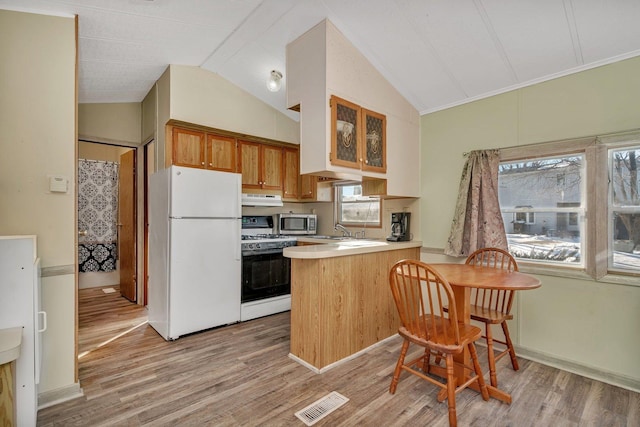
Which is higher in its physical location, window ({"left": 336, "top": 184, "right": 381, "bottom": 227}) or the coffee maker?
window ({"left": 336, "top": 184, "right": 381, "bottom": 227})

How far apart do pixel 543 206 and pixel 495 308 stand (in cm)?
96

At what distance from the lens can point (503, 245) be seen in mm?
2807

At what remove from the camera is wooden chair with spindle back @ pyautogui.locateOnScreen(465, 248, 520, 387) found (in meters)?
2.24

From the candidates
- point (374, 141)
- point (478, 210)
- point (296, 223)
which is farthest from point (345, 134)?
point (296, 223)

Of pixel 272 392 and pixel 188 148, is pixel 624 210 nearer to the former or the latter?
pixel 272 392

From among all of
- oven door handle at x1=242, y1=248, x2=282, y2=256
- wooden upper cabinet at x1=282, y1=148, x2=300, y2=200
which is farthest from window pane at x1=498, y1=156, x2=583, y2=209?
wooden upper cabinet at x1=282, y1=148, x2=300, y2=200

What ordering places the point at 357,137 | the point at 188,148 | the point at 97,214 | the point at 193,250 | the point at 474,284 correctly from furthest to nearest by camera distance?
the point at 97,214 < the point at 188,148 < the point at 193,250 < the point at 357,137 < the point at 474,284

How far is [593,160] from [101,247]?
610 cm

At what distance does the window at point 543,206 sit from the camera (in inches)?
100

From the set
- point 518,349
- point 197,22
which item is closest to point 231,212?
point 197,22

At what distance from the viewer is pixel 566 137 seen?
8.23 ft

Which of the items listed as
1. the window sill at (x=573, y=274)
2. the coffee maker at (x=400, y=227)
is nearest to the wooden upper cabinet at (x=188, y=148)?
the coffee maker at (x=400, y=227)

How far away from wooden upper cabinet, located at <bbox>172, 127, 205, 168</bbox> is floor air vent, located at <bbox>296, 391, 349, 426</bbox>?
2715 millimetres

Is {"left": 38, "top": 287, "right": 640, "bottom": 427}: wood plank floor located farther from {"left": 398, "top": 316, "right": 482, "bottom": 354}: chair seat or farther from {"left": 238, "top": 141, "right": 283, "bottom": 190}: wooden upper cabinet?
{"left": 238, "top": 141, "right": 283, "bottom": 190}: wooden upper cabinet
